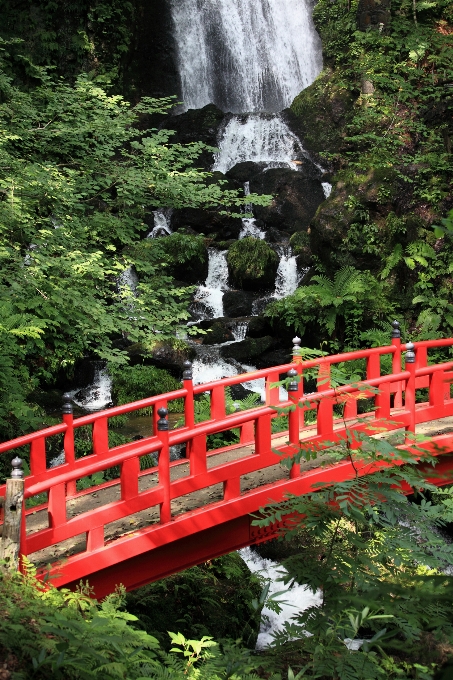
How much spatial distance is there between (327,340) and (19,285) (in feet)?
28.0

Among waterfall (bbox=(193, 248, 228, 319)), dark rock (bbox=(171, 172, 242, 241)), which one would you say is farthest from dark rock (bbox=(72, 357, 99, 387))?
dark rock (bbox=(171, 172, 242, 241))

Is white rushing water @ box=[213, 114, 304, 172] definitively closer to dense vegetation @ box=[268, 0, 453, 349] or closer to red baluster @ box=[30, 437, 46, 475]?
dense vegetation @ box=[268, 0, 453, 349]

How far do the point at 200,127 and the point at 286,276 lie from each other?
22.0 ft

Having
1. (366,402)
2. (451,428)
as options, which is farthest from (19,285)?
(366,402)

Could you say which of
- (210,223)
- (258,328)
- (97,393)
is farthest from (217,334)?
(210,223)

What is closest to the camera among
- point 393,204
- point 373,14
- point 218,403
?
point 218,403

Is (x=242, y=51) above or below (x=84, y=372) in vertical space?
above

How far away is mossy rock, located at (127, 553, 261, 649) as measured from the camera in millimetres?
7129

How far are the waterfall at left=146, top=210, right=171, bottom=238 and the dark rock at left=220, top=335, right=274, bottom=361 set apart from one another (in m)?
4.68

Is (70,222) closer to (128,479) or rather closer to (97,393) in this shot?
(128,479)

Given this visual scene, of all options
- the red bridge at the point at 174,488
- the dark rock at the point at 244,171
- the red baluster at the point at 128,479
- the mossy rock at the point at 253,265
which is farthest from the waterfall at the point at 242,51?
the red baluster at the point at 128,479

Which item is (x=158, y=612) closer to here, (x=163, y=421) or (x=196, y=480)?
(x=196, y=480)

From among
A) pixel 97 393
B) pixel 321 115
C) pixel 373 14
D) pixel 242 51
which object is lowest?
pixel 97 393

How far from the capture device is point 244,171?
761 inches
